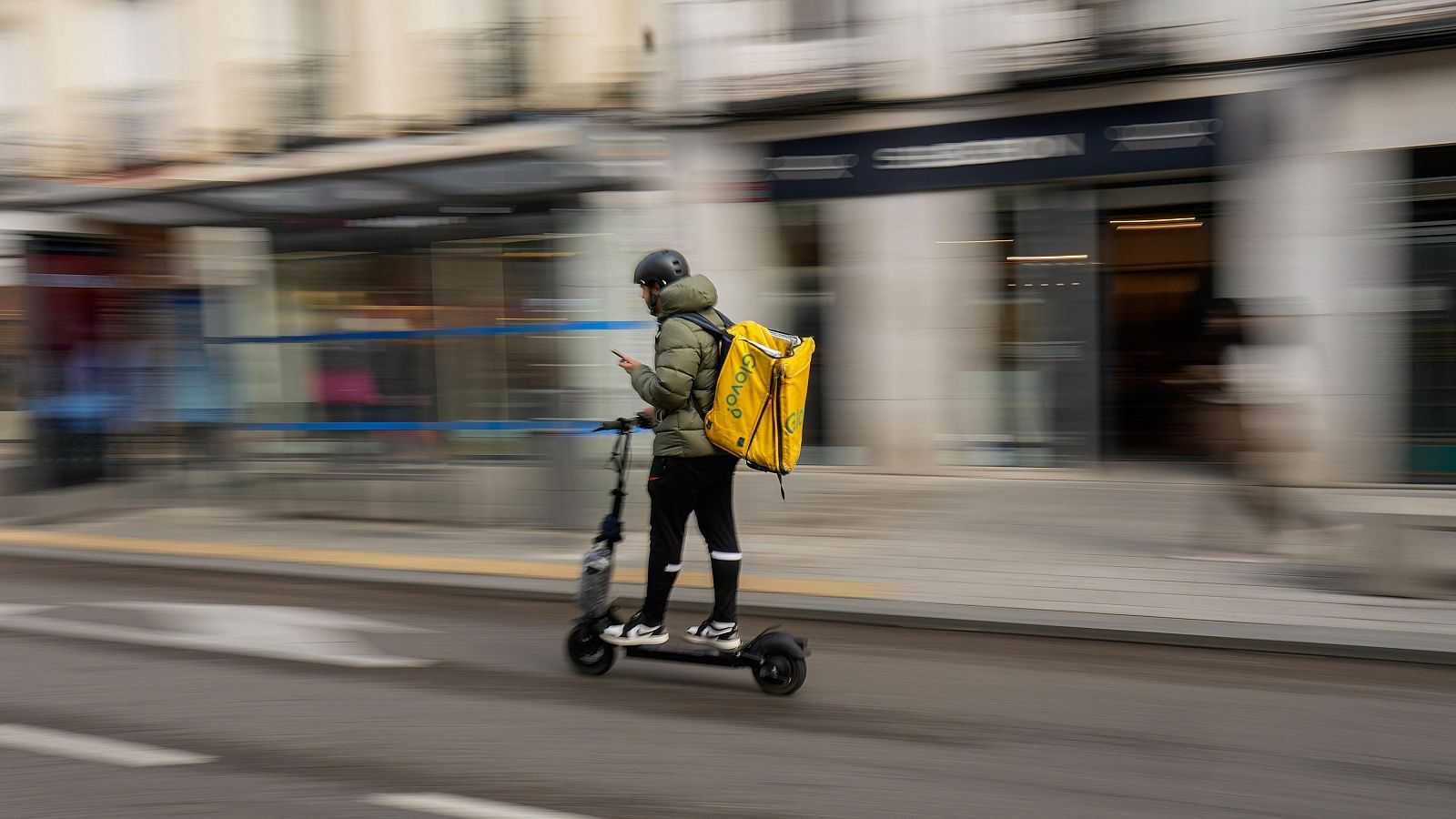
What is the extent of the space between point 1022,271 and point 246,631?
8.44m

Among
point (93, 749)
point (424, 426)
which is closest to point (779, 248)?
point (424, 426)

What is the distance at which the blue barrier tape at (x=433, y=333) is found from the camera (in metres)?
9.63

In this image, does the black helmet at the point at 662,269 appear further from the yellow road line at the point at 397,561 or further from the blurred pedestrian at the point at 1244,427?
the blurred pedestrian at the point at 1244,427

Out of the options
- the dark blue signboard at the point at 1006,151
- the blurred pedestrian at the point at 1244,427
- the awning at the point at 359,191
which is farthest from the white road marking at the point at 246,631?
the dark blue signboard at the point at 1006,151

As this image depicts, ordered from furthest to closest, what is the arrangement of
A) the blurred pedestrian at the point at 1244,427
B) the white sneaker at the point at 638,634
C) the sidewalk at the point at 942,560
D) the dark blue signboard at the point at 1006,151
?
the dark blue signboard at the point at 1006,151, the blurred pedestrian at the point at 1244,427, the sidewalk at the point at 942,560, the white sneaker at the point at 638,634

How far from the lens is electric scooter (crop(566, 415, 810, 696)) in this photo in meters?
5.13

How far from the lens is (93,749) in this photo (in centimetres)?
453

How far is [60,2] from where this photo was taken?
1731 cm

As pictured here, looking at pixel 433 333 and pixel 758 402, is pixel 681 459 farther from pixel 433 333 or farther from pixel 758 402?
pixel 433 333

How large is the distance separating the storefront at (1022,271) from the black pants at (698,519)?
7678 millimetres

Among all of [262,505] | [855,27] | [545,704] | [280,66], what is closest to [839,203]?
[855,27]

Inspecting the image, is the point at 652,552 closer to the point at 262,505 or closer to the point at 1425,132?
the point at 262,505

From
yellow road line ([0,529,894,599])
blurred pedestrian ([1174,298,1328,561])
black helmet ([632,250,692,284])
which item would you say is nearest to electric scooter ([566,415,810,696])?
black helmet ([632,250,692,284])

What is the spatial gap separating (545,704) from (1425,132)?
924 cm
